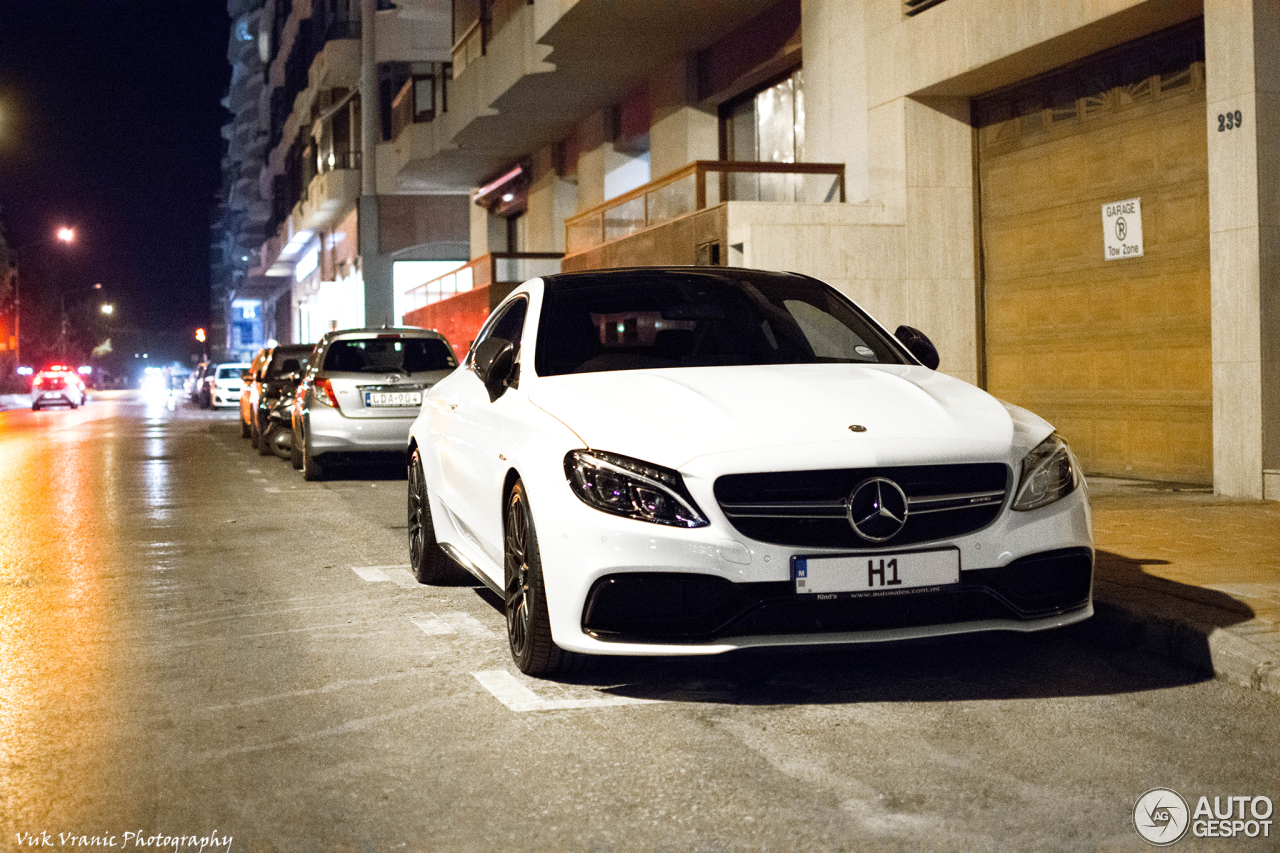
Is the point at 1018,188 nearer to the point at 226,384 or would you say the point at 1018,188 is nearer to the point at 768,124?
the point at 768,124

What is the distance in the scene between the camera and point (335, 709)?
208 inches

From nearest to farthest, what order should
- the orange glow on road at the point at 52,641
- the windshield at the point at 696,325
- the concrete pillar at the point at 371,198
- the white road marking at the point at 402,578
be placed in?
the orange glow on road at the point at 52,641 → the windshield at the point at 696,325 → the white road marking at the point at 402,578 → the concrete pillar at the point at 371,198

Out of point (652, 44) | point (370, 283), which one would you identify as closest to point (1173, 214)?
point (652, 44)

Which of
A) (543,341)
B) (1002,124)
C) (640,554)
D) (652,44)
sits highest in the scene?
(652,44)

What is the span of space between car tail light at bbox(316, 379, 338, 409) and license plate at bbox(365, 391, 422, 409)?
13.3 inches

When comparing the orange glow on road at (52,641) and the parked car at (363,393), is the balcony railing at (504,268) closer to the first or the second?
the parked car at (363,393)

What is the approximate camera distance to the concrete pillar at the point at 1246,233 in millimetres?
11031

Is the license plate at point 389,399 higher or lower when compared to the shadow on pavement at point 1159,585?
higher

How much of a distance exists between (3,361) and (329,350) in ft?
258

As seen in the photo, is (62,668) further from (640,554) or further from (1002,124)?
(1002,124)

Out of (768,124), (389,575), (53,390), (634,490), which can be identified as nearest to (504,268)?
(768,124)

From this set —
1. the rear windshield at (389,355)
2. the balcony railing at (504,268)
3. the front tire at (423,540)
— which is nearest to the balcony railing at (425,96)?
the balcony railing at (504,268)

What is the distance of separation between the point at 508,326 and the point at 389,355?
884cm

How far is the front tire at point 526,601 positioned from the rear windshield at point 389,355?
10070 millimetres
